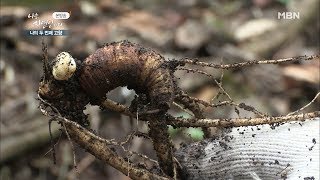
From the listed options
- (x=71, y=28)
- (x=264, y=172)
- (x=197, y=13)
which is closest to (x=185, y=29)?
(x=197, y=13)

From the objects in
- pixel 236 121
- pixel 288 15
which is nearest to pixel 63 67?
pixel 236 121

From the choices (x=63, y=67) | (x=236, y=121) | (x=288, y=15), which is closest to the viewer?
(x=63, y=67)

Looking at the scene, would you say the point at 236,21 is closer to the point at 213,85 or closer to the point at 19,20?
the point at 213,85

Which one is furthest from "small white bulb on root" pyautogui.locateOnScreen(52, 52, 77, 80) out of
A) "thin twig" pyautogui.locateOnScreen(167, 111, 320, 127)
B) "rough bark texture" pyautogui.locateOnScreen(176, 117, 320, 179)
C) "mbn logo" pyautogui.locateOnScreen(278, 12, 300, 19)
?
"mbn logo" pyautogui.locateOnScreen(278, 12, 300, 19)

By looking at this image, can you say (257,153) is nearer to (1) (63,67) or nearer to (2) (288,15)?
(1) (63,67)

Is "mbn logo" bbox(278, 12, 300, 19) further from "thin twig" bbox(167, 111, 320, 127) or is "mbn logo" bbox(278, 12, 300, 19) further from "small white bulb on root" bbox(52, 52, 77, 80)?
"small white bulb on root" bbox(52, 52, 77, 80)

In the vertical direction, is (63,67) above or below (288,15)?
below

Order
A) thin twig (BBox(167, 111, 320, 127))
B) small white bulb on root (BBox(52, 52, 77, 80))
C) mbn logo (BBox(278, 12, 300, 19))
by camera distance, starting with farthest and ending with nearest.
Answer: mbn logo (BBox(278, 12, 300, 19))
thin twig (BBox(167, 111, 320, 127))
small white bulb on root (BBox(52, 52, 77, 80))

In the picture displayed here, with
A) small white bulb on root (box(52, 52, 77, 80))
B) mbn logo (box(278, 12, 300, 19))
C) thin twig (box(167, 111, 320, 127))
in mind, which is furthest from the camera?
mbn logo (box(278, 12, 300, 19))
